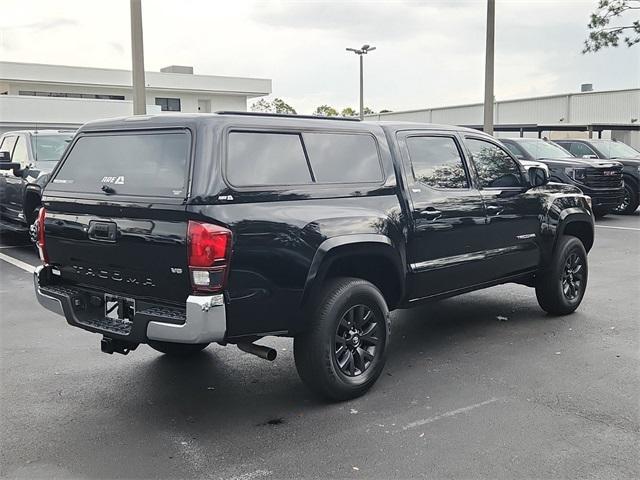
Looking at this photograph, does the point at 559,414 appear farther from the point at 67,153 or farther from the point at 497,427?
the point at 67,153

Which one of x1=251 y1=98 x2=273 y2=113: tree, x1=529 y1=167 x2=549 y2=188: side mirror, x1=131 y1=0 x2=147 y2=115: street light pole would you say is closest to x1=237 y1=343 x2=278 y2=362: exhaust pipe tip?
x1=529 y1=167 x2=549 y2=188: side mirror

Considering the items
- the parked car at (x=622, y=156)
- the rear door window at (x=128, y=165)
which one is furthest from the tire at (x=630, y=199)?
the rear door window at (x=128, y=165)

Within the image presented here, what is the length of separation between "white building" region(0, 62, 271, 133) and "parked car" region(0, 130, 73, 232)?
22.4 m

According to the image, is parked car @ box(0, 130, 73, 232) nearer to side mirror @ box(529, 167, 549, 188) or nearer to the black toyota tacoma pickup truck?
the black toyota tacoma pickup truck

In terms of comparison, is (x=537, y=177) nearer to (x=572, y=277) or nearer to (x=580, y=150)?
(x=572, y=277)

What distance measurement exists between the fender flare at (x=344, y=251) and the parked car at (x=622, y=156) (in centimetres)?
1277

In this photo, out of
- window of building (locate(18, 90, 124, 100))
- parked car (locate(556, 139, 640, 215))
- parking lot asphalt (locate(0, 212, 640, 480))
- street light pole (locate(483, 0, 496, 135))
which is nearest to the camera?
parking lot asphalt (locate(0, 212, 640, 480))

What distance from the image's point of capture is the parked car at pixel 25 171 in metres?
10.9

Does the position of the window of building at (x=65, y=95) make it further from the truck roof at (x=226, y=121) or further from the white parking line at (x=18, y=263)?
the truck roof at (x=226, y=121)

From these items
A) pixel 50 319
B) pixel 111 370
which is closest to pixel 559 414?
pixel 111 370

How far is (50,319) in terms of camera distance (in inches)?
283

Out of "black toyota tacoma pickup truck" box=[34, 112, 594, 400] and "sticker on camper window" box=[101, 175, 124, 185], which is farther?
"sticker on camper window" box=[101, 175, 124, 185]

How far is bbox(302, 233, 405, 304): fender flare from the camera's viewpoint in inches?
182

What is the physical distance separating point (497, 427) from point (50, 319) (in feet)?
15.8
